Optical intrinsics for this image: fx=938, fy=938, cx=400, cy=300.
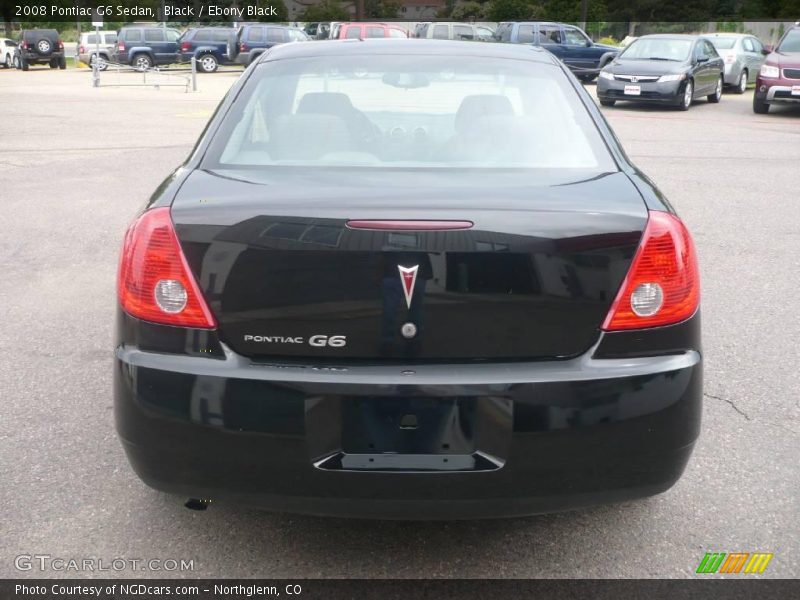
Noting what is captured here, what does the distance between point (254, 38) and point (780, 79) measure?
22669 mm

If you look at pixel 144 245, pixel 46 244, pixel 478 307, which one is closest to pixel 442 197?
pixel 478 307

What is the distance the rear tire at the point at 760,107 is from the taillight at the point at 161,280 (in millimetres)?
18210

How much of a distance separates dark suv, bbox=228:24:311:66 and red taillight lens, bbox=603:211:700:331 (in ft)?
112

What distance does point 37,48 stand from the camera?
3725 centimetres

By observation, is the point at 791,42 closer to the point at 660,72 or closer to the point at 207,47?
the point at 660,72

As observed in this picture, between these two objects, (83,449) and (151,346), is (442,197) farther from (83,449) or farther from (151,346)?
(83,449)

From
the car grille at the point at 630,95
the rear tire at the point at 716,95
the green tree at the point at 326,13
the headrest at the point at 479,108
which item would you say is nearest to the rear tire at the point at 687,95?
the car grille at the point at 630,95

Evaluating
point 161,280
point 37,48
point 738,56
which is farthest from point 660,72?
point 37,48

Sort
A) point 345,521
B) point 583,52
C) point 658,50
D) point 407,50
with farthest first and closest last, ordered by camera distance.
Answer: point 583,52 < point 658,50 < point 407,50 < point 345,521

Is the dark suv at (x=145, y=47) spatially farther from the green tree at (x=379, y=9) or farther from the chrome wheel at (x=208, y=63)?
the green tree at (x=379, y=9)

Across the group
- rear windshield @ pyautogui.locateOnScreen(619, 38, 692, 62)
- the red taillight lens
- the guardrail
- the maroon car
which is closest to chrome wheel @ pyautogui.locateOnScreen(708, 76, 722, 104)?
rear windshield @ pyautogui.locateOnScreen(619, 38, 692, 62)

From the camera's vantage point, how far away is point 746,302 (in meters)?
5.98

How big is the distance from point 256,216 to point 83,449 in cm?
166

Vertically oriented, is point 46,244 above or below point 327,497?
below
